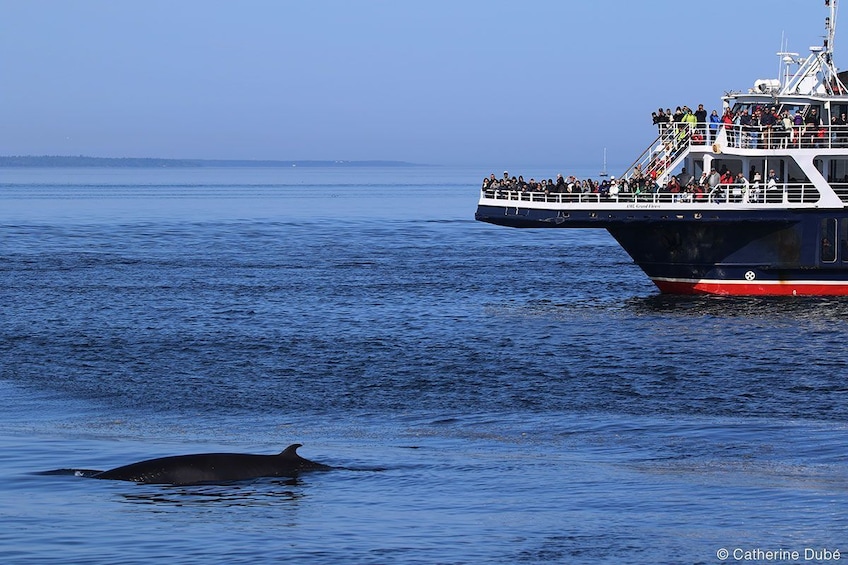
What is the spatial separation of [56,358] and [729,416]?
18112 millimetres

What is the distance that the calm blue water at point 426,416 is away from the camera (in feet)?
58.0

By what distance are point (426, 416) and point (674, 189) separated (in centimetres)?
2150

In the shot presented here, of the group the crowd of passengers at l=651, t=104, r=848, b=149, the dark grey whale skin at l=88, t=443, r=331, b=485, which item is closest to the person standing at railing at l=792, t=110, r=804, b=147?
the crowd of passengers at l=651, t=104, r=848, b=149

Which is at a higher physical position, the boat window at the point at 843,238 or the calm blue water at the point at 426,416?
the boat window at the point at 843,238

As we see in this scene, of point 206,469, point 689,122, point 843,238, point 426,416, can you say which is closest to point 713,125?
point 689,122

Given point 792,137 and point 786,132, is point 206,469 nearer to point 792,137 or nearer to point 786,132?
point 792,137

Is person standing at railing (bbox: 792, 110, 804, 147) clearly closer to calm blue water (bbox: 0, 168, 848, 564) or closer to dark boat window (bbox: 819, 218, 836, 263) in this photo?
dark boat window (bbox: 819, 218, 836, 263)

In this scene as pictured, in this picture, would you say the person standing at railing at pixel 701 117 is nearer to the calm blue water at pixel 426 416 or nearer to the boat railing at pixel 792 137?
the boat railing at pixel 792 137

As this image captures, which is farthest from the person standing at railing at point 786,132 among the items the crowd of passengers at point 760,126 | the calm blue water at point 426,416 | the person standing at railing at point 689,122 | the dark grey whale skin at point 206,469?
the dark grey whale skin at point 206,469

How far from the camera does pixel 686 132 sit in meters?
49.0

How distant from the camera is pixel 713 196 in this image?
150 ft

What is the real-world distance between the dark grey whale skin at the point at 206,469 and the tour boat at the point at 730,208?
2710cm

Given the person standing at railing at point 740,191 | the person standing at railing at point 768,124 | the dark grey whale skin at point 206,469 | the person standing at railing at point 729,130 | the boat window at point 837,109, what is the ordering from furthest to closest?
the boat window at point 837,109 < the person standing at railing at point 729,130 < the person standing at railing at point 768,124 < the person standing at railing at point 740,191 < the dark grey whale skin at point 206,469

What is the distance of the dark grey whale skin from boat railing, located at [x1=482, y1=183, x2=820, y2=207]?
89.6ft
